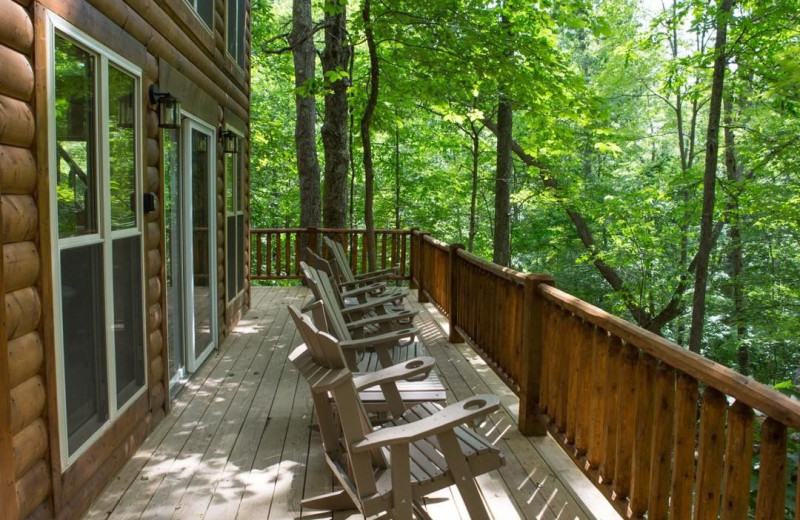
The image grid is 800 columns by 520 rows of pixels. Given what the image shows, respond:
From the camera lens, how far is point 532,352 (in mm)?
3777

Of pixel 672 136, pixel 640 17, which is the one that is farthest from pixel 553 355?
pixel 672 136

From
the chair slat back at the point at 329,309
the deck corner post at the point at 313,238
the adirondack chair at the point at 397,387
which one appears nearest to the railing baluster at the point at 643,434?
the adirondack chair at the point at 397,387

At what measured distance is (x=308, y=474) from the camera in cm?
328

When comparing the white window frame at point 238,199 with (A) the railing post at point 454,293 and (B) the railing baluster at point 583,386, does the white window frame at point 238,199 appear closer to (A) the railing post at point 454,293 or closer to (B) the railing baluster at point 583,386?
(A) the railing post at point 454,293

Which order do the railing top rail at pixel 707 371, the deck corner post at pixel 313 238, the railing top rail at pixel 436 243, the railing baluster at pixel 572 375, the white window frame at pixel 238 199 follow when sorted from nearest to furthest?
the railing top rail at pixel 707 371 → the railing baluster at pixel 572 375 → the white window frame at pixel 238 199 → the railing top rail at pixel 436 243 → the deck corner post at pixel 313 238

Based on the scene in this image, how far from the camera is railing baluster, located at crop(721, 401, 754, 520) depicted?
177 cm

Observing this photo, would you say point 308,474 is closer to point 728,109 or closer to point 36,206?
point 36,206

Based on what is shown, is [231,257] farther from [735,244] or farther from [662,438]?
[735,244]

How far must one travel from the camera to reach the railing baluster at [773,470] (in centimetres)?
165

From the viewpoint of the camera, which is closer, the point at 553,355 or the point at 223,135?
the point at 553,355

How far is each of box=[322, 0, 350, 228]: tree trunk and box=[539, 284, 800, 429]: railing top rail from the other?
5.89m

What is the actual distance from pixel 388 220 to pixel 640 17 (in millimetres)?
8872

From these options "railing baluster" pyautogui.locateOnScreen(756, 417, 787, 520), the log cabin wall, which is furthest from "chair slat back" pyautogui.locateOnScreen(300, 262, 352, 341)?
"railing baluster" pyautogui.locateOnScreen(756, 417, 787, 520)

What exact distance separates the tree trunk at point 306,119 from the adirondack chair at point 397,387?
26.8ft
